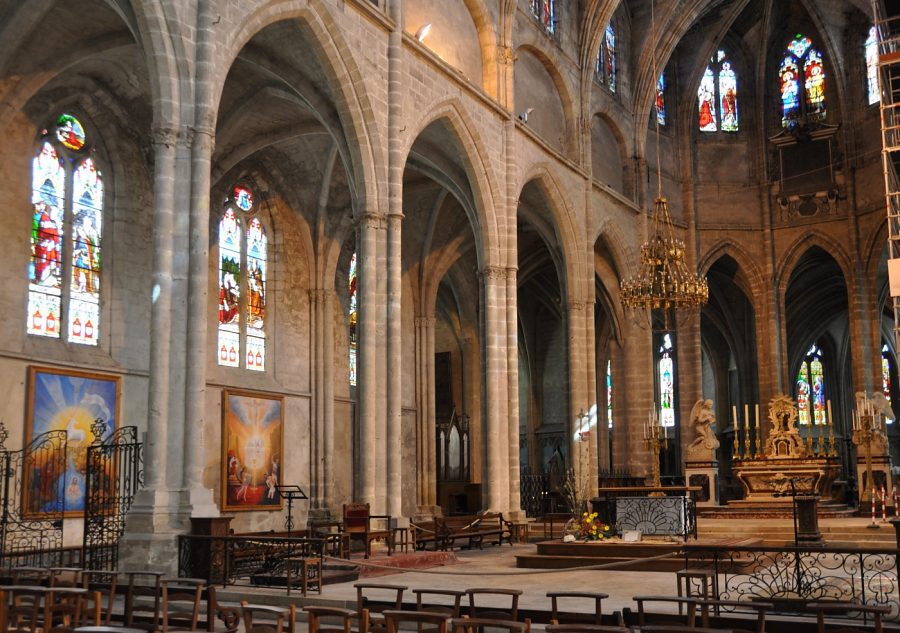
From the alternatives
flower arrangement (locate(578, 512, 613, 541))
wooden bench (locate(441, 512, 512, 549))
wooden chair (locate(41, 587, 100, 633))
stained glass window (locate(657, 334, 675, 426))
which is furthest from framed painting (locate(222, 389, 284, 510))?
stained glass window (locate(657, 334, 675, 426))

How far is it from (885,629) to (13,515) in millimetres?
13210

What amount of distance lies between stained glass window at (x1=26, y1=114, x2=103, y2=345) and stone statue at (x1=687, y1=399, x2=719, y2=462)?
48.0ft

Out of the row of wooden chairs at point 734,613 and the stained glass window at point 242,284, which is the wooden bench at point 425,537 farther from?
the row of wooden chairs at point 734,613

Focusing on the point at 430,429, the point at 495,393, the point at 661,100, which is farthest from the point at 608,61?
the point at 495,393

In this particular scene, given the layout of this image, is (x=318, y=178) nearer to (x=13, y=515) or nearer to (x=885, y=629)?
(x=13, y=515)

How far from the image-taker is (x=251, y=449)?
21.9m

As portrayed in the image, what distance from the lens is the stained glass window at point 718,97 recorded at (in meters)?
33.2

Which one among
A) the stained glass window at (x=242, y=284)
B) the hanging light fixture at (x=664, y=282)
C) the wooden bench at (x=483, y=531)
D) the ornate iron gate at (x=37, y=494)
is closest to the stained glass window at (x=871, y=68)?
the hanging light fixture at (x=664, y=282)

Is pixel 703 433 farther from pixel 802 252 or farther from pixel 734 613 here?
pixel 734 613

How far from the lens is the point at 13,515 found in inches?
640

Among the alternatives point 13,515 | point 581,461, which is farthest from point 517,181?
point 13,515

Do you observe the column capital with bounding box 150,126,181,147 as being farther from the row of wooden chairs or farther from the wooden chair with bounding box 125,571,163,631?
the row of wooden chairs

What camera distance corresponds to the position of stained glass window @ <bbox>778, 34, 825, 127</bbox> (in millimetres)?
32062

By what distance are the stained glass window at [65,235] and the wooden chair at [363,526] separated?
612cm
